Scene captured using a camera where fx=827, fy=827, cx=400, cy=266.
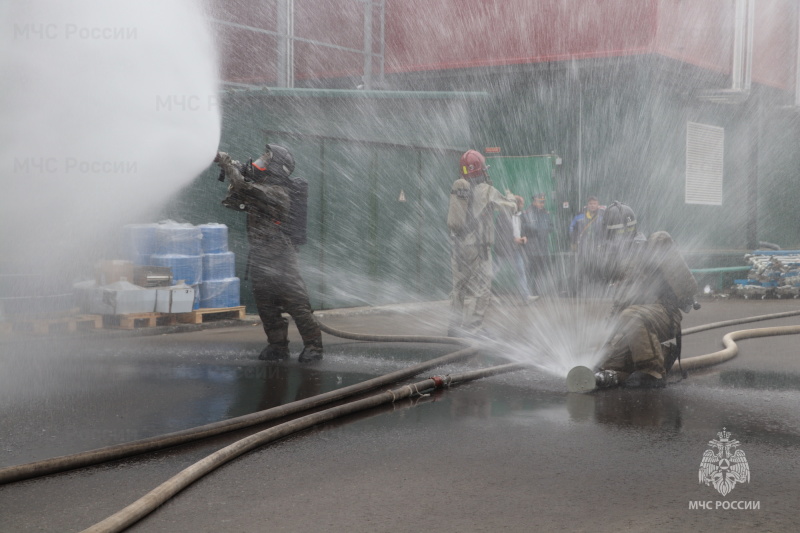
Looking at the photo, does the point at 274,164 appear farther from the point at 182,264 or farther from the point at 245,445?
the point at 245,445

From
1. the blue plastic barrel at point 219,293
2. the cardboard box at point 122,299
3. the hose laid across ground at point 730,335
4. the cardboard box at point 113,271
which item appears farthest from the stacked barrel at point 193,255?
the hose laid across ground at point 730,335

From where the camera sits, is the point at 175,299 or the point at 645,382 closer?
the point at 645,382

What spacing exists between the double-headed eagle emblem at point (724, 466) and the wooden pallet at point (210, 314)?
24.7 feet

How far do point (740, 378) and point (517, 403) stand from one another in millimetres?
2426

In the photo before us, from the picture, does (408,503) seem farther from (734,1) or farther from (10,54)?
(734,1)

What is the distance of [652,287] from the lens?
6945 millimetres

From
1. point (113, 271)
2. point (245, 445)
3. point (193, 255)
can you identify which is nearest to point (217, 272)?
point (193, 255)

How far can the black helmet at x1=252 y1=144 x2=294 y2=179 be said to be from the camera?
324 inches

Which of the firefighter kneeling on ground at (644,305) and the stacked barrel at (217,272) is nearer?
the firefighter kneeling on ground at (644,305)

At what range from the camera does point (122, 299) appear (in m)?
10.5

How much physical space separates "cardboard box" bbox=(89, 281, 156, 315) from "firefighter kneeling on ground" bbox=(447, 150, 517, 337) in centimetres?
389

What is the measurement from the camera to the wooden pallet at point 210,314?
11062mm

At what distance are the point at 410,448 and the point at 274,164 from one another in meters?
4.11

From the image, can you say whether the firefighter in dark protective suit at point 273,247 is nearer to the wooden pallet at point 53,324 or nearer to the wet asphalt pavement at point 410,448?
the wet asphalt pavement at point 410,448
